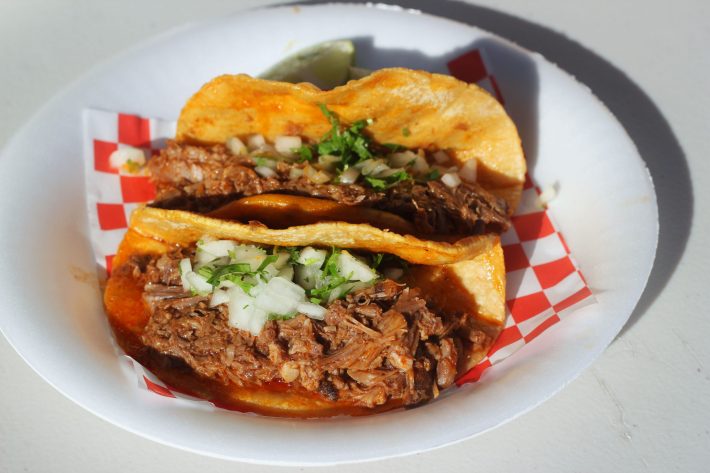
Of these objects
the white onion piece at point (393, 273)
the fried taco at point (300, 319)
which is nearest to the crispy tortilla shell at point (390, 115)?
the fried taco at point (300, 319)

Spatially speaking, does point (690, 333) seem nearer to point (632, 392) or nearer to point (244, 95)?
point (632, 392)

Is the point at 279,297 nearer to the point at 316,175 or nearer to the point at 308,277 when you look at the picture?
the point at 308,277

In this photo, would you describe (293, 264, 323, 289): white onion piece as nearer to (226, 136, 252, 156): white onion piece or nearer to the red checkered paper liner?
the red checkered paper liner

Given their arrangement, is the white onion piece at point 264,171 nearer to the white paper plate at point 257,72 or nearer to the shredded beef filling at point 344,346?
the shredded beef filling at point 344,346

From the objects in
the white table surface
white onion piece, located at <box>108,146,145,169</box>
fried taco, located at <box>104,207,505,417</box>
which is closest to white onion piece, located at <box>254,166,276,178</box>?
fried taco, located at <box>104,207,505,417</box>

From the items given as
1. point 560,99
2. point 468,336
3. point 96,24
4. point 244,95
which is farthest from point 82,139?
point 560,99

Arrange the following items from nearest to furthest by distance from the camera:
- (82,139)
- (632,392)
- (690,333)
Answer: (632,392) < (690,333) < (82,139)
